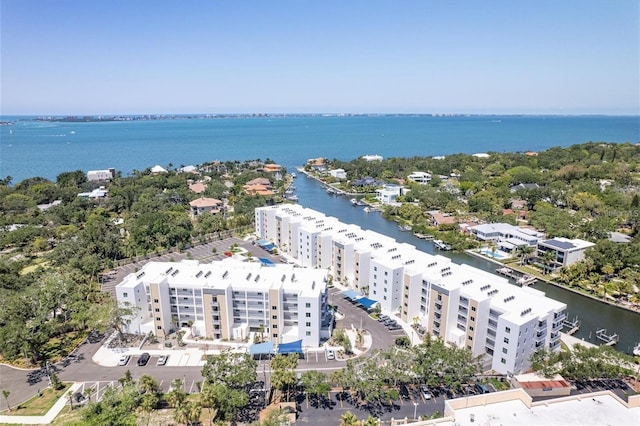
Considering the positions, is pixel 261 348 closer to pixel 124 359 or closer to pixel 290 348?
pixel 290 348

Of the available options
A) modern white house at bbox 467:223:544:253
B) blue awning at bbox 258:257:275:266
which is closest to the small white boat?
modern white house at bbox 467:223:544:253

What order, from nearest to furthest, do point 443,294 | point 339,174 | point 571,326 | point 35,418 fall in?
point 35,418 < point 443,294 < point 571,326 < point 339,174

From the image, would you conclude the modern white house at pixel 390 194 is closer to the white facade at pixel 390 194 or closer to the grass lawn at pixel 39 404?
the white facade at pixel 390 194

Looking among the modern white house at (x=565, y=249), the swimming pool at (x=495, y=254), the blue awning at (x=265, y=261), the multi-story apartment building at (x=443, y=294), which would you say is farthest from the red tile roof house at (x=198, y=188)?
the modern white house at (x=565, y=249)

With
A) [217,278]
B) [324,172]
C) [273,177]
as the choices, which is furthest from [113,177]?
[217,278]

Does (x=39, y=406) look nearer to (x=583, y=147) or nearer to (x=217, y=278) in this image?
(x=217, y=278)

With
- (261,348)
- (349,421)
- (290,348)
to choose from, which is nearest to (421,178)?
(290,348)
